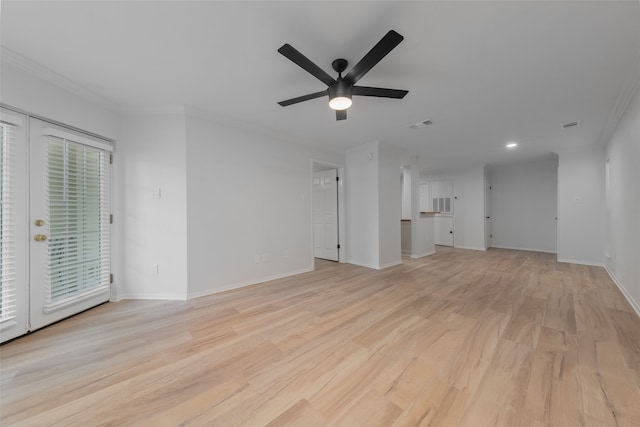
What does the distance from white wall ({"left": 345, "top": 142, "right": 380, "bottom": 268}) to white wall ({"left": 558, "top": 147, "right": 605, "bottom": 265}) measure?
11.7ft

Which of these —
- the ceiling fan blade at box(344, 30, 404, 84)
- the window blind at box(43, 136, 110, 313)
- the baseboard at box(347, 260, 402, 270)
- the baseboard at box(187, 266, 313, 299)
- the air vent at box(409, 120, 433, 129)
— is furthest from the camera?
the baseboard at box(347, 260, 402, 270)

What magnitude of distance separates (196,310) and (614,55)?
4626 mm

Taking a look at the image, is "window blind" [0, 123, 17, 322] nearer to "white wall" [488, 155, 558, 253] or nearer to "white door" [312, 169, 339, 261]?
"white door" [312, 169, 339, 261]

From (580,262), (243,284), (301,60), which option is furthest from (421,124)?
Result: (580,262)

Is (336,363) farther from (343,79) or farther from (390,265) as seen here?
(390,265)

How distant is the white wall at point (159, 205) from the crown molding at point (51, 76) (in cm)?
41

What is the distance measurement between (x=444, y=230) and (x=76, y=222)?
808 centimetres

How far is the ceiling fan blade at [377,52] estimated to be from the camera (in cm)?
139

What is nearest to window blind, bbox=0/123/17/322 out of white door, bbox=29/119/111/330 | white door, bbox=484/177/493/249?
white door, bbox=29/119/111/330

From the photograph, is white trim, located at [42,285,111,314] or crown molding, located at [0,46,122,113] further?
white trim, located at [42,285,111,314]

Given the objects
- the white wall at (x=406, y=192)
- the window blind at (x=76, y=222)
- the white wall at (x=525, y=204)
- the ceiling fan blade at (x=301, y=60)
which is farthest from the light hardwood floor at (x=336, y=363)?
the white wall at (x=406, y=192)

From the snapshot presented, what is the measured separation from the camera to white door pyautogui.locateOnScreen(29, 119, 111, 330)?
2172 millimetres

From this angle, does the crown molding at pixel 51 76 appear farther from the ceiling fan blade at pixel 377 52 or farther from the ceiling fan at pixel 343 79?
the ceiling fan blade at pixel 377 52

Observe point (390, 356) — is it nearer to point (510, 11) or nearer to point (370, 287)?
point (370, 287)
